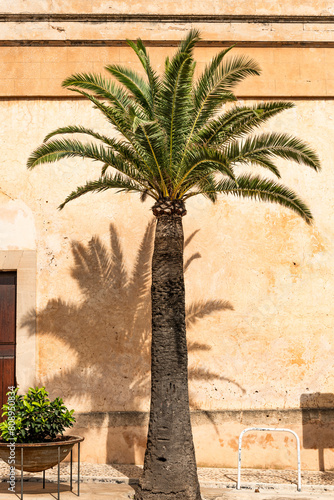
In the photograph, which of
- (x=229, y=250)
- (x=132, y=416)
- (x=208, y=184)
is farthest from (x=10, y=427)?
(x=229, y=250)

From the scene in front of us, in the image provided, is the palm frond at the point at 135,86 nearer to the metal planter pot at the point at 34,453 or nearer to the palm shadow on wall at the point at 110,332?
the palm shadow on wall at the point at 110,332

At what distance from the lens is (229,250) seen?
508 inches

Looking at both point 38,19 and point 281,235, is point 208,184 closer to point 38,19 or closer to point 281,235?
point 281,235

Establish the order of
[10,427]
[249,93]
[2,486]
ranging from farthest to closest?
[249,93] < [2,486] < [10,427]

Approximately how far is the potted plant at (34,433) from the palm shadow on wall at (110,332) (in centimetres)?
282

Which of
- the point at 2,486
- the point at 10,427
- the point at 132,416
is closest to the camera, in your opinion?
the point at 10,427

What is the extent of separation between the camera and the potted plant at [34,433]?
28.6 ft

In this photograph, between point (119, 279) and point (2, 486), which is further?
point (119, 279)

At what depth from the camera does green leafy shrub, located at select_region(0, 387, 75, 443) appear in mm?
8930

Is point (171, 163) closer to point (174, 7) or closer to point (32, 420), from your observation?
point (32, 420)

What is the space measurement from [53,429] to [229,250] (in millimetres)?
5209

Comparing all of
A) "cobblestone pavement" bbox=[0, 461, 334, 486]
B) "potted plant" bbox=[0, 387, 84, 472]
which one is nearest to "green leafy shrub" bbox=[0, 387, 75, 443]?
"potted plant" bbox=[0, 387, 84, 472]

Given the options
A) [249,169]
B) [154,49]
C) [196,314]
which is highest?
[154,49]

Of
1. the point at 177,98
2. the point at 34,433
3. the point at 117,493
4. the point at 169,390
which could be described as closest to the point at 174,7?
the point at 177,98
